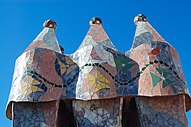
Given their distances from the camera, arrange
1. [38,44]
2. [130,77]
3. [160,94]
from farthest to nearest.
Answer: [38,44] → [130,77] → [160,94]

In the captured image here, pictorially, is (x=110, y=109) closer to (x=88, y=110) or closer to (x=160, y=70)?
(x=88, y=110)

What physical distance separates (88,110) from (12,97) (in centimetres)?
232

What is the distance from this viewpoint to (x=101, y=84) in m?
11.1

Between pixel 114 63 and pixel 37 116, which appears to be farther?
pixel 114 63

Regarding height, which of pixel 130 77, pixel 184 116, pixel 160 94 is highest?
pixel 130 77

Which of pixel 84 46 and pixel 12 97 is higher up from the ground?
pixel 84 46

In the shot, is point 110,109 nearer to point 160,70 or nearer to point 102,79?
point 102,79

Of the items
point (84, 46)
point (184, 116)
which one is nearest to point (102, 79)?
point (84, 46)

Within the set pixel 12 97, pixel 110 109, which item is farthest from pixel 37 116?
pixel 110 109

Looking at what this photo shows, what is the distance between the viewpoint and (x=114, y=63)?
1191cm

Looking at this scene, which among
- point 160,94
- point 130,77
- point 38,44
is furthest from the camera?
point 38,44

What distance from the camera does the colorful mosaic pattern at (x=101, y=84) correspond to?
36.3 ft

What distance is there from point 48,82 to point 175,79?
379 cm

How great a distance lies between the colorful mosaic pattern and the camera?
11.1 meters
